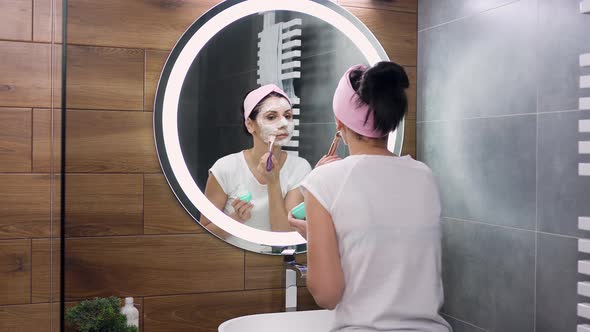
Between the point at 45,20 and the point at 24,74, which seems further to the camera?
the point at 45,20

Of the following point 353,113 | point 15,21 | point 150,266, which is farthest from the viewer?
point 150,266

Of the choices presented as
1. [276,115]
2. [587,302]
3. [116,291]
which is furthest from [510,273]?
[116,291]

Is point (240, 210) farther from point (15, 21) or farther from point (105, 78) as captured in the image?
point (15, 21)

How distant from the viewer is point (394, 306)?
127 centimetres

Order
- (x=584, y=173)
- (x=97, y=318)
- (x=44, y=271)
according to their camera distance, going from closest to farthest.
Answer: (x=44, y=271) → (x=584, y=173) → (x=97, y=318)

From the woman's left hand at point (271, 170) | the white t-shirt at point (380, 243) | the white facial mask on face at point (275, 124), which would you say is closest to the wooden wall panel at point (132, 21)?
the white facial mask on face at point (275, 124)

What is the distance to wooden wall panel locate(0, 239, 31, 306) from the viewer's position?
1.04 meters

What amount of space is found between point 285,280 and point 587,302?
35.6 inches

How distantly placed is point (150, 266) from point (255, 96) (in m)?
0.61

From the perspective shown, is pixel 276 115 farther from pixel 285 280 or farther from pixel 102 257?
pixel 102 257

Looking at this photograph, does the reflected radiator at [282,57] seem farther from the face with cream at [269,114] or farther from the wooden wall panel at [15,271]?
the wooden wall panel at [15,271]

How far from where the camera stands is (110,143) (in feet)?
6.52

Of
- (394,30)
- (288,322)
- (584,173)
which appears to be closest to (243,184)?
(288,322)

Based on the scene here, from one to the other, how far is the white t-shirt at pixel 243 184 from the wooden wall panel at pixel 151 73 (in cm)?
28
